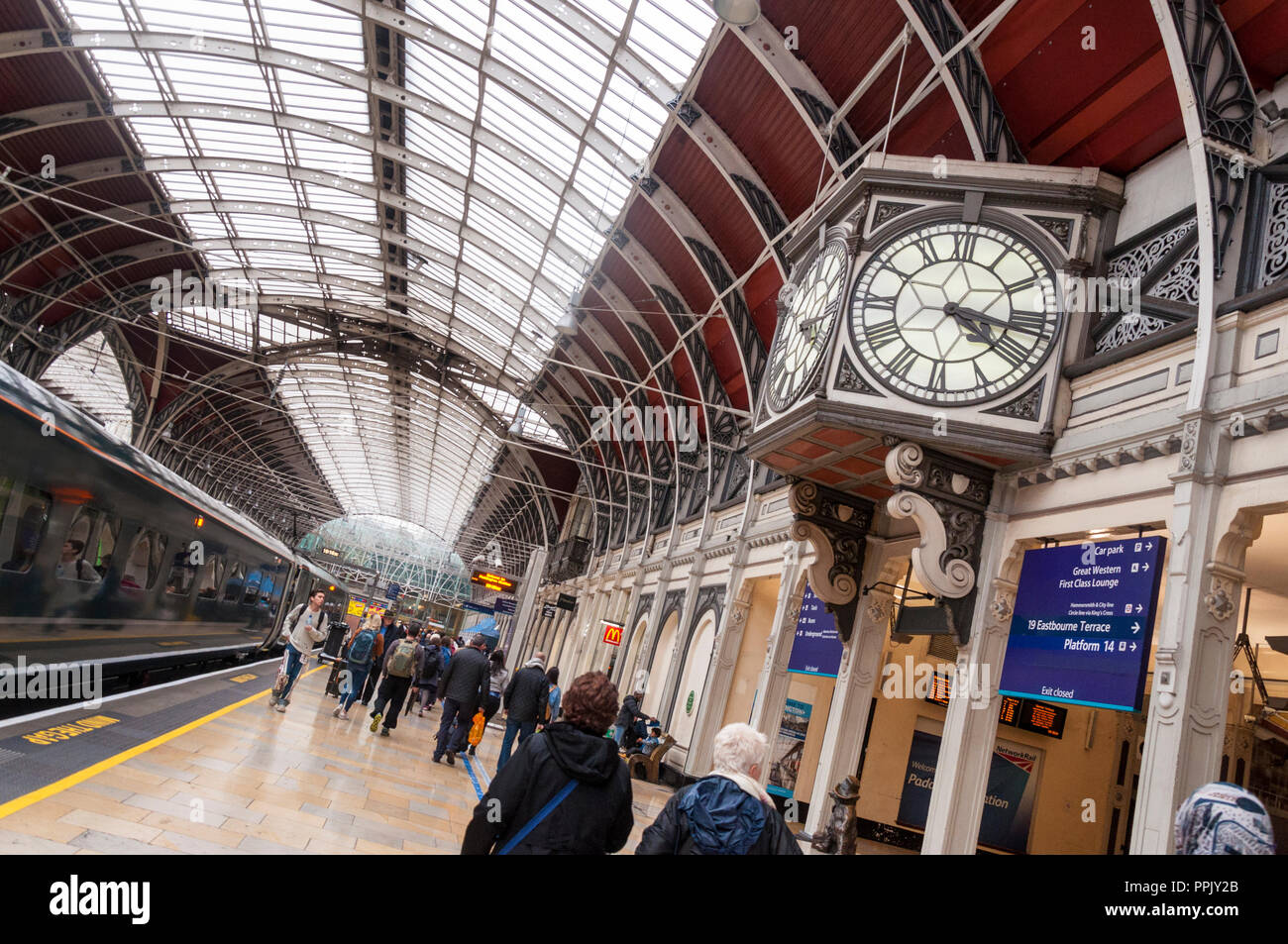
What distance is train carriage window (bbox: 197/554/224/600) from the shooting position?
57.3 ft

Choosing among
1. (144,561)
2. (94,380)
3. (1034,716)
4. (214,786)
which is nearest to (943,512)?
(214,786)

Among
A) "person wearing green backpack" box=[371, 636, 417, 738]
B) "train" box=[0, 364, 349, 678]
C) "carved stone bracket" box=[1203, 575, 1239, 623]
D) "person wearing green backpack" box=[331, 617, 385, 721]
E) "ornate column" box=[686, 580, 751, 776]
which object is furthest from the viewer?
"ornate column" box=[686, 580, 751, 776]

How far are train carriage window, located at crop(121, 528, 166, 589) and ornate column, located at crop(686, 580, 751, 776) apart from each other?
31.1ft

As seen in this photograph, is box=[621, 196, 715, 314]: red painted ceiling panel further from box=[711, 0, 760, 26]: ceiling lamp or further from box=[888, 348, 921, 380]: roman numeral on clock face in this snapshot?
box=[888, 348, 921, 380]: roman numeral on clock face

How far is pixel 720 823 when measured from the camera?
3531 millimetres

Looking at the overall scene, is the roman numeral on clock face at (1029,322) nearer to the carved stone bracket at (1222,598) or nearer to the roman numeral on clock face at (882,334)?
the roman numeral on clock face at (882,334)

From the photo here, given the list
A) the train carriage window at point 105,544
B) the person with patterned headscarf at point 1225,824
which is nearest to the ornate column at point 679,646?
the train carriage window at point 105,544

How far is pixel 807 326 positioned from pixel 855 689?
453 centimetres

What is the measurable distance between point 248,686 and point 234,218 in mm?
19856

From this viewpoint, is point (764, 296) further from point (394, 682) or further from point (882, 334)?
point (394, 682)

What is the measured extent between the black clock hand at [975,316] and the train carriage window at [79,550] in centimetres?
976

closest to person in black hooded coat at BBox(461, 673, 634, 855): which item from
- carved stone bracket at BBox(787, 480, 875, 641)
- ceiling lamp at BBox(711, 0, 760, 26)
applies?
carved stone bracket at BBox(787, 480, 875, 641)

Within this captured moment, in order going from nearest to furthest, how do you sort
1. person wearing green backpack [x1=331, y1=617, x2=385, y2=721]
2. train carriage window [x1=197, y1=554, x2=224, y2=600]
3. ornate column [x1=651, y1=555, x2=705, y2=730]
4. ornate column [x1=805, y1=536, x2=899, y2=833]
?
ornate column [x1=805, y1=536, x2=899, y2=833] → person wearing green backpack [x1=331, y1=617, x2=385, y2=721] → train carriage window [x1=197, y1=554, x2=224, y2=600] → ornate column [x1=651, y1=555, x2=705, y2=730]

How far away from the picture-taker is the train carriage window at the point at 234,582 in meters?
20.2
